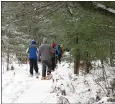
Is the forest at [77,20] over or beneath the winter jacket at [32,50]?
over

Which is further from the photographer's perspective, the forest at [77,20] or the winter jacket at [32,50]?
the winter jacket at [32,50]

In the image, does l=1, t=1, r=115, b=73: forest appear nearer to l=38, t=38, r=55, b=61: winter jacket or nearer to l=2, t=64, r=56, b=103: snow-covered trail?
l=38, t=38, r=55, b=61: winter jacket

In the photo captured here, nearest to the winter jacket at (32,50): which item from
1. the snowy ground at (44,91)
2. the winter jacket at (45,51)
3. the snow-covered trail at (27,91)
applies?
the winter jacket at (45,51)

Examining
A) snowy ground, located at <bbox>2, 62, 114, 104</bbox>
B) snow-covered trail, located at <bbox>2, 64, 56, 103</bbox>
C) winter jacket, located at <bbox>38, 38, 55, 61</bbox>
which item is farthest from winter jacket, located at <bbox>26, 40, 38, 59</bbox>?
snowy ground, located at <bbox>2, 62, 114, 104</bbox>

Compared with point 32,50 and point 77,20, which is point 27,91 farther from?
point 32,50

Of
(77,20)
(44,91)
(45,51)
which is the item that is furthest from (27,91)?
(45,51)

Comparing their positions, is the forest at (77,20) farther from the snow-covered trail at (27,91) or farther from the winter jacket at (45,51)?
the snow-covered trail at (27,91)

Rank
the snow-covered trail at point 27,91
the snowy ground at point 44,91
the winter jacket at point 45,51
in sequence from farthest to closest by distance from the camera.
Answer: the winter jacket at point 45,51 → the snowy ground at point 44,91 → the snow-covered trail at point 27,91

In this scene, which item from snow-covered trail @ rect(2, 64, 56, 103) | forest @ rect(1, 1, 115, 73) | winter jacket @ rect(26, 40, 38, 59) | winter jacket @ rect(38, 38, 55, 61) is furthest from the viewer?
winter jacket @ rect(26, 40, 38, 59)

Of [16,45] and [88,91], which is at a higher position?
[16,45]

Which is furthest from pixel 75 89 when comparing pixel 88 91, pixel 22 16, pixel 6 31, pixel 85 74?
pixel 6 31

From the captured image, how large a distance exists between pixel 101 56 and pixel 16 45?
32.5ft

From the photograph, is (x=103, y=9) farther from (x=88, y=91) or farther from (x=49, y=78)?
(x=49, y=78)

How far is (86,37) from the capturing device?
11844 millimetres
